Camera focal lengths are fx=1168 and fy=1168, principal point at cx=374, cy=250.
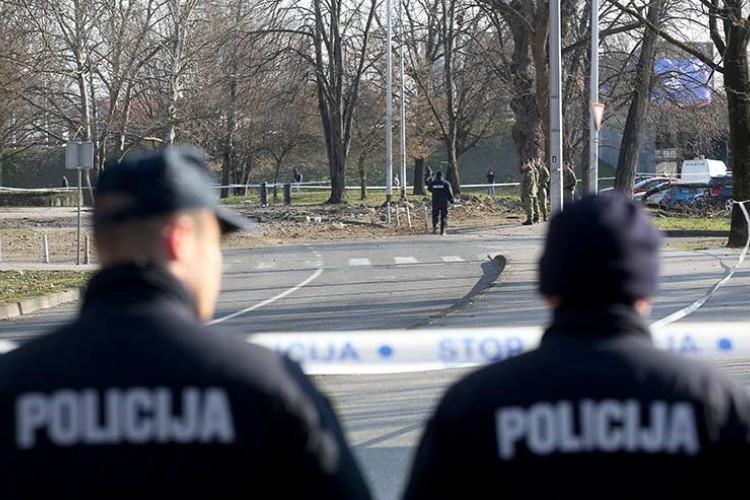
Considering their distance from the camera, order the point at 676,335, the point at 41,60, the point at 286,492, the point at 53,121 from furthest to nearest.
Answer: the point at 53,121 → the point at 41,60 → the point at 676,335 → the point at 286,492

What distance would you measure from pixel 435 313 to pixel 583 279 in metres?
13.2

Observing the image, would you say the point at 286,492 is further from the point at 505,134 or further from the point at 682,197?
the point at 505,134

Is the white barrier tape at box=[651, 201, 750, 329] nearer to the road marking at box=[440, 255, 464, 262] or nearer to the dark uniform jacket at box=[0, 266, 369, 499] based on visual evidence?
the road marking at box=[440, 255, 464, 262]

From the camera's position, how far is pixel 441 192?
109 ft

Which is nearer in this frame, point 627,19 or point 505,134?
point 627,19

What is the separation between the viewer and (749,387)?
9.37 m

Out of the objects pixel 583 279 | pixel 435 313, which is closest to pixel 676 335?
pixel 583 279

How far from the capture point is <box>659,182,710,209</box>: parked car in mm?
40094

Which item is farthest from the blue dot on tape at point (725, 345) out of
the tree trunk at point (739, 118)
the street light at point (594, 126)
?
the street light at point (594, 126)

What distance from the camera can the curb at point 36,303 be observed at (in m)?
17.4

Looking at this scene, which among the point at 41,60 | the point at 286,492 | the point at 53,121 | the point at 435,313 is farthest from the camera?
the point at 53,121

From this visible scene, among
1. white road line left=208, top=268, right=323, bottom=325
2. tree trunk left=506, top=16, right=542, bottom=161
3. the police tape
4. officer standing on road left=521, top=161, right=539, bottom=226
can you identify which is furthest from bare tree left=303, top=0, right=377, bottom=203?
the police tape

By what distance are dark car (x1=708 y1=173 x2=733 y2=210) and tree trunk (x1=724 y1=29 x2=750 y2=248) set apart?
15328 mm

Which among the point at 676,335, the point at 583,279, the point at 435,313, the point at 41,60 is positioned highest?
the point at 41,60
